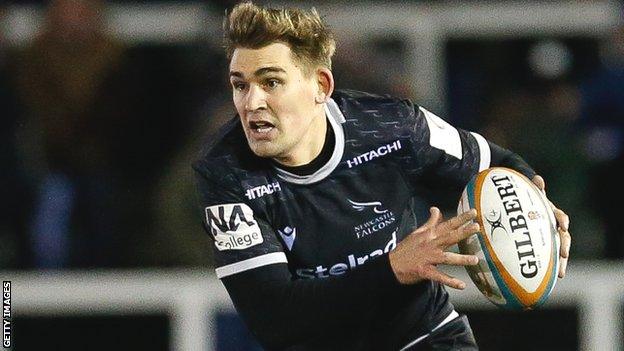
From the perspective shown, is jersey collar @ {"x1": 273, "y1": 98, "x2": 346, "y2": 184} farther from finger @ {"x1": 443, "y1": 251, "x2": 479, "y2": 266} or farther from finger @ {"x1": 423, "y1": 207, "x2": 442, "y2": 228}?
finger @ {"x1": 443, "y1": 251, "x2": 479, "y2": 266}

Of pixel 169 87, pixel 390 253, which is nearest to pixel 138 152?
pixel 169 87

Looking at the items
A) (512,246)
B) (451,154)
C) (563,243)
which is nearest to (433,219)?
(512,246)

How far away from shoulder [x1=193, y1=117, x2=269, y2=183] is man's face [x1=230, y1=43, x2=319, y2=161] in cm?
11

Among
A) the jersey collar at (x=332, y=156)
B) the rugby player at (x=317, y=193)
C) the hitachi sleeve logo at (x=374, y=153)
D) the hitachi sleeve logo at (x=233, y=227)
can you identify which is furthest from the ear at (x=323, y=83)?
the hitachi sleeve logo at (x=233, y=227)

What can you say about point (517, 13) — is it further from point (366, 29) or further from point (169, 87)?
point (169, 87)

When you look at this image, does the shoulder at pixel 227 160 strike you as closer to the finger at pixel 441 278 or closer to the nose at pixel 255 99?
the nose at pixel 255 99

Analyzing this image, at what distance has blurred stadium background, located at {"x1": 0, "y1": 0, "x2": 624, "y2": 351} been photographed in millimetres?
7785

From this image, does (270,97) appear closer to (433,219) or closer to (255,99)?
(255,99)

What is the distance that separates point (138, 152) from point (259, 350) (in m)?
1.32

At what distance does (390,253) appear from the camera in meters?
4.58

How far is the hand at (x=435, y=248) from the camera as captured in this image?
4.42 meters

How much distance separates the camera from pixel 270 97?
482 cm

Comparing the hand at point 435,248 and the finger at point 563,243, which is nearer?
the hand at point 435,248

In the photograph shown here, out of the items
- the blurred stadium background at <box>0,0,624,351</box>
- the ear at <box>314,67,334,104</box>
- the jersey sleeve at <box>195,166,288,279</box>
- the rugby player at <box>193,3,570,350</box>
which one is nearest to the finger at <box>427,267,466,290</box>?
the rugby player at <box>193,3,570,350</box>
